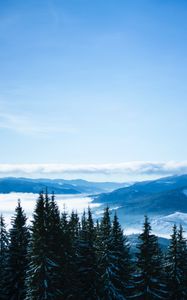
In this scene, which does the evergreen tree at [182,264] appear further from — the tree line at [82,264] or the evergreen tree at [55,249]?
the evergreen tree at [55,249]

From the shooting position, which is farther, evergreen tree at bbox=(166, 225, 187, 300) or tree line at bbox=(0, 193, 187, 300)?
evergreen tree at bbox=(166, 225, 187, 300)

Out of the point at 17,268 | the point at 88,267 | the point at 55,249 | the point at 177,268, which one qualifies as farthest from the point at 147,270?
the point at 17,268

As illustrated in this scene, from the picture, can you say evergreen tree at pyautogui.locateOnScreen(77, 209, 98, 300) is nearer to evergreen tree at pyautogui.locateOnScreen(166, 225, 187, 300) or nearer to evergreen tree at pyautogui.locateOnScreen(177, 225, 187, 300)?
evergreen tree at pyautogui.locateOnScreen(166, 225, 187, 300)

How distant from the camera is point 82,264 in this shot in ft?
140

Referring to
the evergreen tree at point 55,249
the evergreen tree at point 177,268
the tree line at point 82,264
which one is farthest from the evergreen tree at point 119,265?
the evergreen tree at point 55,249

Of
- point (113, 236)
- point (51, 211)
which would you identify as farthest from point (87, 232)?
point (51, 211)

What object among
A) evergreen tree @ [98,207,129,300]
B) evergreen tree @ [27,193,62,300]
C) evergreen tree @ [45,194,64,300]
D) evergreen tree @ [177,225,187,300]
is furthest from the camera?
evergreen tree @ [177,225,187,300]

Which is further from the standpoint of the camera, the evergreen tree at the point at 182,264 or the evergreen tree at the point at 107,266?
the evergreen tree at the point at 182,264

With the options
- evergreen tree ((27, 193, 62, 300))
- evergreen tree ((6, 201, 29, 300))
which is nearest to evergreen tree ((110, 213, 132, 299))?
evergreen tree ((27, 193, 62, 300))

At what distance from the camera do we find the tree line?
114 feet

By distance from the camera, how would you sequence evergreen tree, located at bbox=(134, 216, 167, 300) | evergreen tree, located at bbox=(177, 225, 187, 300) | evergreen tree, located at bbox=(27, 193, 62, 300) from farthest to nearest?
1. evergreen tree, located at bbox=(177, 225, 187, 300)
2. evergreen tree, located at bbox=(134, 216, 167, 300)
3. evergreen tree, located at bbox=(27, 193, 62, 300)

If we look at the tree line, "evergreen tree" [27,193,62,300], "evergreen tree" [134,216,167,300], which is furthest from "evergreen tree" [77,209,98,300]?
"evergreen tree" [27,193,62,300]

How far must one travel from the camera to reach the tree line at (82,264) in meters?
34.7

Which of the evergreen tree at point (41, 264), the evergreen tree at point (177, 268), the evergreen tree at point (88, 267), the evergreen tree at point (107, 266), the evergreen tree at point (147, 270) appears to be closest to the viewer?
the evergreen tree at point (41, 264)
